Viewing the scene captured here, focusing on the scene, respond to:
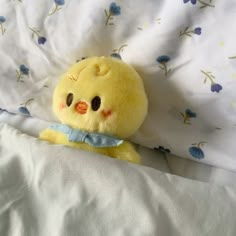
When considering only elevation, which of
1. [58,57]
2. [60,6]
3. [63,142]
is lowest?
[63,142]

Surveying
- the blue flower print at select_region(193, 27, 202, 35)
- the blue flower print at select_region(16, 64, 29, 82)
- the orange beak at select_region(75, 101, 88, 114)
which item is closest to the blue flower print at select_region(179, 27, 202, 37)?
the blue flower print at select_region(193, 27, 202, 35)

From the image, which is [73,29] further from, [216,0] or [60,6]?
[216,0]

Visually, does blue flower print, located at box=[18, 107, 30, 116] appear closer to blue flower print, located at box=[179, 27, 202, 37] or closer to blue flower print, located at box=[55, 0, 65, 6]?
blue flower print, located at box=[55, 0, 65, 6]

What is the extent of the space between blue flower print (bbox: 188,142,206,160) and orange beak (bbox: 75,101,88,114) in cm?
→ 25

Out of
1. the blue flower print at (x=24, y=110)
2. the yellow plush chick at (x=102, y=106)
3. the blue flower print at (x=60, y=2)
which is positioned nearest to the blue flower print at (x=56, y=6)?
the blue flower print at (x=60, y=2)

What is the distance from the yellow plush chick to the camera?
73cm

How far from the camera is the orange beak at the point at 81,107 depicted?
739mm

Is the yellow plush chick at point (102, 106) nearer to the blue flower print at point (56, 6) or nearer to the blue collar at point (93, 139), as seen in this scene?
the blue collar at point (93, 139)

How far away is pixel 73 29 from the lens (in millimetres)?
816

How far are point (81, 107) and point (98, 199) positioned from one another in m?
0.20

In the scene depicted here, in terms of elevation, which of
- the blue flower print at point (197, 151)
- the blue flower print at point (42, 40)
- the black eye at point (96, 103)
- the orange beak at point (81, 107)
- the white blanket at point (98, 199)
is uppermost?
the blue flower print at point (42, 40)

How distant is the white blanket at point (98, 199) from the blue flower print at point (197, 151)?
164 mm

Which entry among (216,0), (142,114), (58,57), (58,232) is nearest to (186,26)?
(216,0)

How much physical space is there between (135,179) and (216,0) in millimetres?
351
